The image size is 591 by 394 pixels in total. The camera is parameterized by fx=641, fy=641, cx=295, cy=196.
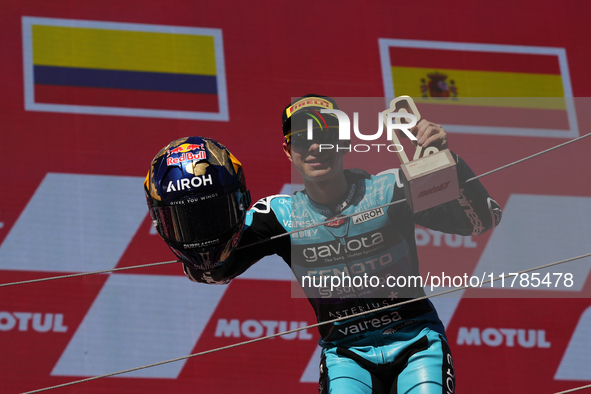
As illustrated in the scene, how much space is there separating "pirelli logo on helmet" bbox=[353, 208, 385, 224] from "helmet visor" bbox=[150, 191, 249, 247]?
0.57 m

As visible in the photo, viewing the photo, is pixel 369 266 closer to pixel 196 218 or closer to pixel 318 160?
pixel 318 160

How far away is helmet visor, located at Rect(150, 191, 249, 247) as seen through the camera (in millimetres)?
2439

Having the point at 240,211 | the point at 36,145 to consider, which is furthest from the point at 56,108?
the point at 240,211

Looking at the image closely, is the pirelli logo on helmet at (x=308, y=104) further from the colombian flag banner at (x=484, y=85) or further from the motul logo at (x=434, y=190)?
the colombian flag banner at (x=484, y=85)

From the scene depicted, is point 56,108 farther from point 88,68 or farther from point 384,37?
point 384,37

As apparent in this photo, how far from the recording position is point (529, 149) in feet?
20.4

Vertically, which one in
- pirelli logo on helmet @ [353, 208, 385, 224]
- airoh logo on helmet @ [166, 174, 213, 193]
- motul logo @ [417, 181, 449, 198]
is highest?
airoh logo on helmet @ [166, 174, 213, 193]

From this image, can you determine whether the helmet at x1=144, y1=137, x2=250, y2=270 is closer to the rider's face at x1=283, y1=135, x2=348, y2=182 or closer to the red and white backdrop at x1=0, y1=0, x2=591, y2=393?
the rider's face at x1=283, y1=135, x2=348, y2=182

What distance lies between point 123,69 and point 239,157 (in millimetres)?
1360

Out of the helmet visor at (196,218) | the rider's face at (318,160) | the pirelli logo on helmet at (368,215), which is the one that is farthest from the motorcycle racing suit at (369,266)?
the helmet visor at (196,218)

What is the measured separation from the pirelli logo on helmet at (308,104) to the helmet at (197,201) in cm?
44

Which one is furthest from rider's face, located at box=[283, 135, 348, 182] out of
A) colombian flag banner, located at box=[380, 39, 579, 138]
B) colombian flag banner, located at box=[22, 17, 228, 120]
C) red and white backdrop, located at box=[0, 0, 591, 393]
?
colombian flag banner, located at box=[380, 39, 579, 138]

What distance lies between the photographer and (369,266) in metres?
2.71

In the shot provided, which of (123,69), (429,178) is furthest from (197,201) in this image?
(123,69)
